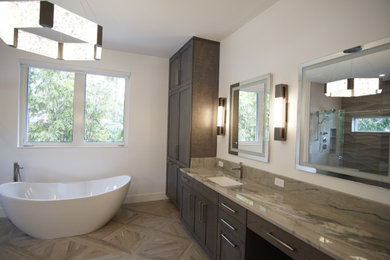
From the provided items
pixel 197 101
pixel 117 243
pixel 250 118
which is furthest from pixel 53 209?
pixel 250 118

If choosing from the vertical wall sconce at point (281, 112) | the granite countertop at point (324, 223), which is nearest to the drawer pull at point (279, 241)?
the granite countertop at point (324, 223)

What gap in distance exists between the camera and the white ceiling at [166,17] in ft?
7.34

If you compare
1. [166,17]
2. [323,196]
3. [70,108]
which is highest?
[166,17]

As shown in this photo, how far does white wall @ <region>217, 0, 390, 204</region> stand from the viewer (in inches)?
54.0

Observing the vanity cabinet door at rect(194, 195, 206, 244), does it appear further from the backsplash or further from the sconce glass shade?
Answer: the sconce glass shade

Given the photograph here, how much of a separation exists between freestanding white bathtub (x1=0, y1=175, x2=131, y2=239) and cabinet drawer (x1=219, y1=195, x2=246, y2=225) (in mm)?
1670

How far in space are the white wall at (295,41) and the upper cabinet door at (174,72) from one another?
42.4 inches

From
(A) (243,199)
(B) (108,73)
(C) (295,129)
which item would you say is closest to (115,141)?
(B) (108,73)

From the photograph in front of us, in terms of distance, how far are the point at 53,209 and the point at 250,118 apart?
274 cm

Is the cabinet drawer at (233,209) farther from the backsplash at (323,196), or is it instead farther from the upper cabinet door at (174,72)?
the upper cabinet door at (174,72)

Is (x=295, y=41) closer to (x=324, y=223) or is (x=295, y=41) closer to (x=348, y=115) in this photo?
(x=348, y=115)

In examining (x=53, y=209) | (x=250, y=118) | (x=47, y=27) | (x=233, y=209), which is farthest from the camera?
(x=250, y=118)

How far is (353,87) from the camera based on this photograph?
1447 millimetres

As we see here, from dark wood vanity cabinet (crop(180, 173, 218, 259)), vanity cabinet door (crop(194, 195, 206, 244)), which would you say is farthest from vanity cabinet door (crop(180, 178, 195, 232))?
vanity cabinet door (crop(194, 195, 206, 244))
